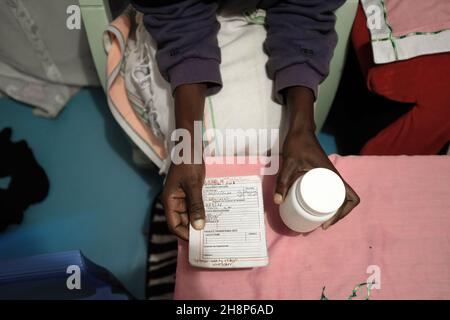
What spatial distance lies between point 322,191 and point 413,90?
407 millimetres

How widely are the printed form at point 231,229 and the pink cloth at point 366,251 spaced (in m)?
0.03

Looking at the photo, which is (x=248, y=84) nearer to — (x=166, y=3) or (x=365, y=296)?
(x=166, y=3)

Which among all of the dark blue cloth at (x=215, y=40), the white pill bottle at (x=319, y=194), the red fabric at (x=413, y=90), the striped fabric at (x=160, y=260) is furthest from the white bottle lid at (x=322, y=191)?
the striped fabric at (x=160, y=260)

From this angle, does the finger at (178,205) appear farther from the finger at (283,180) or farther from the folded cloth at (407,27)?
the folded cloth at (407,27)

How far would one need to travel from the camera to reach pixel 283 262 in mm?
537

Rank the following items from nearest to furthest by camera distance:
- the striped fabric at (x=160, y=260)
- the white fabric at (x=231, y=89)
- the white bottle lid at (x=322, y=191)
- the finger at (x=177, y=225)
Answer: the white bottle lid at (x=322, y=191)
the finger at (x=177, y=225)
the white fabric at (x=231, y=89)
the striped fabric at (x=160, y=260)

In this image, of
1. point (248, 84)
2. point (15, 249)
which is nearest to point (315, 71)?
point (248, 84)

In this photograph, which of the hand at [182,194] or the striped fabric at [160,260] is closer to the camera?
the hand at [182,194]

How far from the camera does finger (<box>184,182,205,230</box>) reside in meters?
0.52

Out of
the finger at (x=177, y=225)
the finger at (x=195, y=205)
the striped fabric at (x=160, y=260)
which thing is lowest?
the striped fabric at (x=160, y=260)

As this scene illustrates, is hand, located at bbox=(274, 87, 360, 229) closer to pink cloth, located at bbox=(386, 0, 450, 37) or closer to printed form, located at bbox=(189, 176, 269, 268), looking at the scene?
printed form, located at bbox=(189, 176, 269, 268)

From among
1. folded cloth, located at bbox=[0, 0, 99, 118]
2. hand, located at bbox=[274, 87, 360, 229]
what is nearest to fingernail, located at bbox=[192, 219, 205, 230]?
hand, located at bbox=[274, 87, 360, 229]

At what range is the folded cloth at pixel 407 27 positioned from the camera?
2.29 feet

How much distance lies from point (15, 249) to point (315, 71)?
0.93 meters
